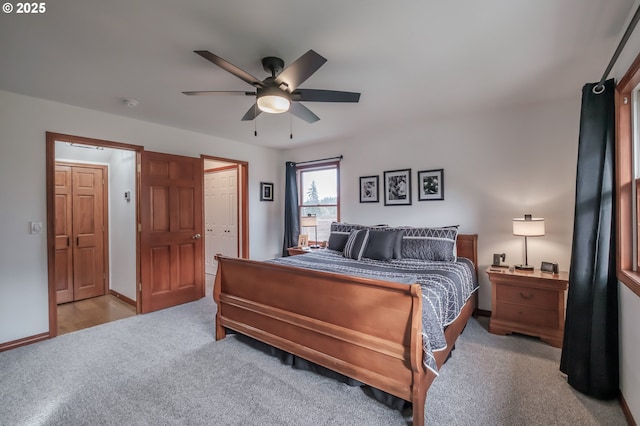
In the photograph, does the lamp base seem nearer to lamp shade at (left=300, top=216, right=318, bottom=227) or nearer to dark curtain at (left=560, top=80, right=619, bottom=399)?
dark curtain at (left=560, top=80, right=619, bottom=399)

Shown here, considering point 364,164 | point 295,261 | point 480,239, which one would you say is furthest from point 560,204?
point 295,261

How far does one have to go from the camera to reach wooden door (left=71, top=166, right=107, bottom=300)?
427 centimetres

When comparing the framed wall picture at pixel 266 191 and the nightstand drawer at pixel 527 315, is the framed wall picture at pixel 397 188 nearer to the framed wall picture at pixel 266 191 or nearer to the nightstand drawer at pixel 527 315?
the nightstand drawer at pixel 527 315

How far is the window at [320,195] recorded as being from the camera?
4.88 meters

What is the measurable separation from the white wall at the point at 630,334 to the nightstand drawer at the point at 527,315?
Result: 90 cm

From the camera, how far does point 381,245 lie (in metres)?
3.37

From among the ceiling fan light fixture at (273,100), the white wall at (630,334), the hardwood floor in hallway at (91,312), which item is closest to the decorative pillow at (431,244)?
the white wall at (630,334)

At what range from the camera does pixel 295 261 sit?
10.5ft

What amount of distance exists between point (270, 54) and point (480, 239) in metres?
3.11

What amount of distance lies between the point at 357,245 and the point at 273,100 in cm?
202

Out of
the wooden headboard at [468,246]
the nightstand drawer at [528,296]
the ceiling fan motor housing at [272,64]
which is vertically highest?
the ceiling fan motor housing at [272,64]

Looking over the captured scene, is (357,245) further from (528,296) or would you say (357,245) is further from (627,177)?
(627,177)

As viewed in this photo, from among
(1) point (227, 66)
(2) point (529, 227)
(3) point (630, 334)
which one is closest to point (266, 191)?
(1) point (227, 66)

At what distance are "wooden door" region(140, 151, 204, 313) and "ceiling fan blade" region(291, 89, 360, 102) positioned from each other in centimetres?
251
